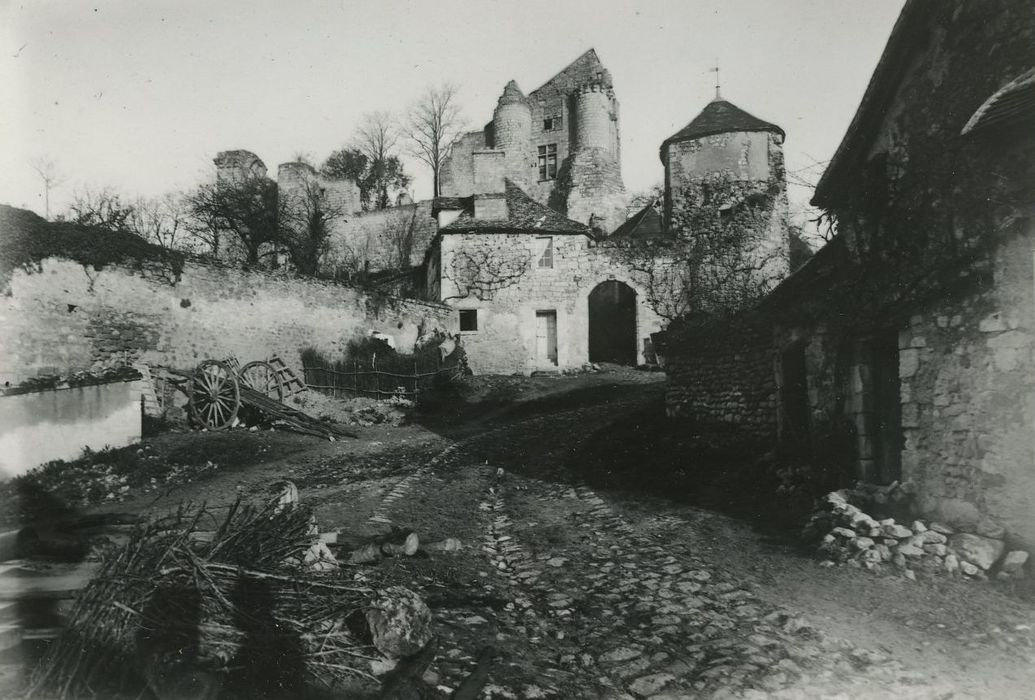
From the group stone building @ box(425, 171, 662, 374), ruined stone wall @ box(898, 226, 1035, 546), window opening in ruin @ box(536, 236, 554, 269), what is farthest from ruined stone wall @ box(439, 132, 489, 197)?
ruined stone wall @ box(898, 226, 1035, 546)

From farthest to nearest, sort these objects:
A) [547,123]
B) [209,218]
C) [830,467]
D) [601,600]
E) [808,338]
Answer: [547,123] → [209,218] → [808,338] → [830,467] → [601,600]

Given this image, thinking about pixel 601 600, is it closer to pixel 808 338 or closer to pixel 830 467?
pixel 830 467

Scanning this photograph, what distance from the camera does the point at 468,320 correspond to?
23.5m

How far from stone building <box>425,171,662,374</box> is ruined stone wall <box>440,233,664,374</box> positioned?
0.04 meters

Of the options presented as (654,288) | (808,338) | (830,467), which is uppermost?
(654,288)

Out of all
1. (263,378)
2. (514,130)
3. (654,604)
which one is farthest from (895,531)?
(514,130)

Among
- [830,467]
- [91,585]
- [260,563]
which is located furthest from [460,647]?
[830,467]

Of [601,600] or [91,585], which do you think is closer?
[91,585]

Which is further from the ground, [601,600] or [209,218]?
[209,218]

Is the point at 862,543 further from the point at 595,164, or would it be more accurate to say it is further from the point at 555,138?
the point at 555,138

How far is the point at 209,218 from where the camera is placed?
30578 mm

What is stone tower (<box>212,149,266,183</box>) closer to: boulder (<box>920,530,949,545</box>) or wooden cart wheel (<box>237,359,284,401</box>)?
wooden cart wheel (<box>237,359,284,401</box>)

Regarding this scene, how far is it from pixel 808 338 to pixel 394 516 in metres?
6.03

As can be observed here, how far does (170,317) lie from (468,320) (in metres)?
10.4
